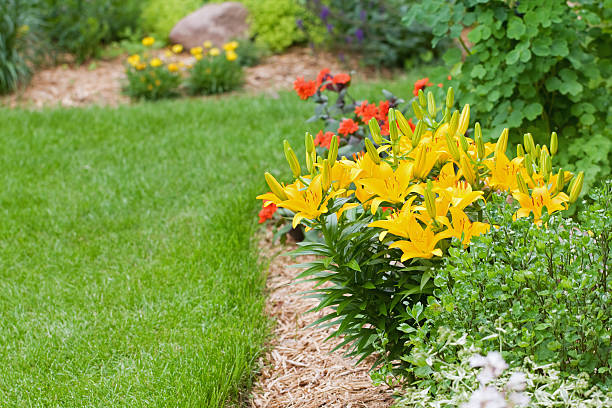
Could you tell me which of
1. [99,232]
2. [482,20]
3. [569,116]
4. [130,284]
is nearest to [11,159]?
[99,232]

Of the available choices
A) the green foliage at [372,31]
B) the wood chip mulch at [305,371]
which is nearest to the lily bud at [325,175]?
the wood chip mulch at [305,371]

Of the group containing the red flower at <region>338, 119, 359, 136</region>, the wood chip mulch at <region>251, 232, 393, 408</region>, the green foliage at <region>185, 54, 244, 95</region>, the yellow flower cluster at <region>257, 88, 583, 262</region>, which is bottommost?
the wood chip mulch at <region>251, 232, 393, 408</region>

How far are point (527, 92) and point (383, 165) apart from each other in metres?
1.92

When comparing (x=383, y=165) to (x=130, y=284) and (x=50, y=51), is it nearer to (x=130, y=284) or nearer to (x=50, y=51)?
(x=130, y=284)

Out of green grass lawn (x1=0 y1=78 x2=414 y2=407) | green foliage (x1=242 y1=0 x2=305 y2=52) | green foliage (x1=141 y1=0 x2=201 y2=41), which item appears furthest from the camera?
green foliage (x1=141 y1=0 x2=201 y2=41)

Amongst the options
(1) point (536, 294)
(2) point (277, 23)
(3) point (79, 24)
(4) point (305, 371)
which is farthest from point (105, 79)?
(1) point (536, 294)

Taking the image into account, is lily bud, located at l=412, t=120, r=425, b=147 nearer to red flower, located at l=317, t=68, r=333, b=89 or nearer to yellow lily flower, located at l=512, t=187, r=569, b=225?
yellow lily flower, located at l=512, t=187, r=569, b=225

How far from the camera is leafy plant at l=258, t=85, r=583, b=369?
189 centimetres

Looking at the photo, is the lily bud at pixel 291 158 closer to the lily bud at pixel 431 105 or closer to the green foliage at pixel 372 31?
the lily bud at pixel 431 105

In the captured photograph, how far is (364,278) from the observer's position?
2143 mm

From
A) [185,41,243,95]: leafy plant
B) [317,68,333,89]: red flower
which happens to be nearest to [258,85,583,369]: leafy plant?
[317,68,333,89]: red flower

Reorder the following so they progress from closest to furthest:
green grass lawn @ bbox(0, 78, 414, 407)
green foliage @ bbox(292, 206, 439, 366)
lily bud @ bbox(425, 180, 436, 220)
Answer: lily bud @ bbox(425, 180, 436, 220) → green foliage @ bbox(292, 206, 439, 366) → green grass lawn @ bbox(0, 78, 414, 407)

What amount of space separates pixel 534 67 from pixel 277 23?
5.15 meters

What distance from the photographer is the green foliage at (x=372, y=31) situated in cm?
752
